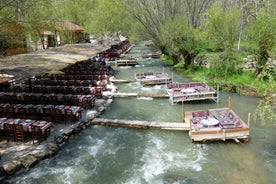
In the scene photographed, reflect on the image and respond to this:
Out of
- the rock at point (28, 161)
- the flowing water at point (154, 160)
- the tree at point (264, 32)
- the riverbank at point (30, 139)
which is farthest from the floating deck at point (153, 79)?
the rock at point (28, 161)

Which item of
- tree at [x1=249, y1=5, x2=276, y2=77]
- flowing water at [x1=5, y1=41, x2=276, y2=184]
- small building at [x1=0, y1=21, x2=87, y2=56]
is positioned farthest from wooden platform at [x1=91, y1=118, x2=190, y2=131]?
small building at [x1=0, y1=21, x2=87, y2=56]

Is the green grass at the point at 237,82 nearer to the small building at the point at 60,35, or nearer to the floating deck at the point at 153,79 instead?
the floating deck at the point at 153,79

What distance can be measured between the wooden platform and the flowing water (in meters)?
0.32

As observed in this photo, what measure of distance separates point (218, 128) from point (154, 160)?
154 inches

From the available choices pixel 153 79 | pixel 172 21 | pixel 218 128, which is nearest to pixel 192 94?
pixel 218 128

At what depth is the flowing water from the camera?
10.5 metres

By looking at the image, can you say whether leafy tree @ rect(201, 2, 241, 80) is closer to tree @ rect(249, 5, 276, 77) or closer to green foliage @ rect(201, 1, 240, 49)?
green foliage @ rect(201, 1, 240, 49)

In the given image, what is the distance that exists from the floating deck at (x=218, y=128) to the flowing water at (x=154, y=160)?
0.43 metres

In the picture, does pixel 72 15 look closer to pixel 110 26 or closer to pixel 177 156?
pixel 110 26

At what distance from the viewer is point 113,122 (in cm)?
1573

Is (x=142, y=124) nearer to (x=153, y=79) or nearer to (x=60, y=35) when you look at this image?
(x=153, y=79)

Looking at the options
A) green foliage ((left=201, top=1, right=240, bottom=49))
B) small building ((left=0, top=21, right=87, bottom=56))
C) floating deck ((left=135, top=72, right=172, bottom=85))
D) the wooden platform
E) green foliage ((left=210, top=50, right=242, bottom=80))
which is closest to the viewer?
the wooden platform

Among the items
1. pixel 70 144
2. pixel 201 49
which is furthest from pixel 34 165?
pixel 201 49

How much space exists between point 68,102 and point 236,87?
1456cm
